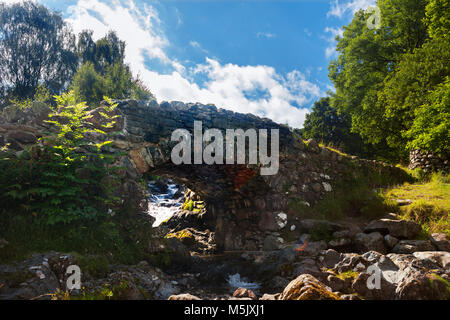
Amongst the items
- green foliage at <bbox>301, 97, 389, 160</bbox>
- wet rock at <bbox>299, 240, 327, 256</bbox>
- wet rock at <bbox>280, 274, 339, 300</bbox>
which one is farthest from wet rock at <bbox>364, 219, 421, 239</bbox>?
green foliage at <bbox>301, 97, 389, 160</bbox>

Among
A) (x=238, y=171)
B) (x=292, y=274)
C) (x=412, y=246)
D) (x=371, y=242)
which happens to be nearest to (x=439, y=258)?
(x=412, y=246)

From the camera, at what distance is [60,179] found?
450cm

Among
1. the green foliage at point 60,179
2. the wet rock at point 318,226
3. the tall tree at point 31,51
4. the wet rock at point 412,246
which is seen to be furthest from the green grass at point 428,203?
the tall tree at point 31,51

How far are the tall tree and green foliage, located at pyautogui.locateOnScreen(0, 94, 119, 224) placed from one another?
77.0 feet

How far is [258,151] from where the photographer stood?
8.04 metres

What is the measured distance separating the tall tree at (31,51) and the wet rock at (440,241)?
95.8 ft

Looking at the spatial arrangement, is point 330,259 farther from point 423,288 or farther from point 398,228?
point 423,288

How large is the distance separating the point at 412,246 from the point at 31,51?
3233 centimetres

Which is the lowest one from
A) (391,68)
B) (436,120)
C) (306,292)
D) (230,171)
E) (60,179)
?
(306,292)

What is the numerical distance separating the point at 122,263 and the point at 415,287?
15.6 feet

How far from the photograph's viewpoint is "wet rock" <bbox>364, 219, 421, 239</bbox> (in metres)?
5.63

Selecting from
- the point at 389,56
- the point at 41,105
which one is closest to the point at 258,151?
the point at 41,105

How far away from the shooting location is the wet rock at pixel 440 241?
4904 mm

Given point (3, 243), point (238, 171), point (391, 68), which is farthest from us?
point (391, 68)
